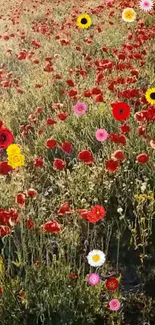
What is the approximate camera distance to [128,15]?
7.91 m

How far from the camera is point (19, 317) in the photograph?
256cm

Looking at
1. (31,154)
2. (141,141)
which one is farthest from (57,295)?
(31,154)

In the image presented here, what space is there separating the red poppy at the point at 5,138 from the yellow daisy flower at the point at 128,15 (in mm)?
5309

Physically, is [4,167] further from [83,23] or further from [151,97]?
[83,23]

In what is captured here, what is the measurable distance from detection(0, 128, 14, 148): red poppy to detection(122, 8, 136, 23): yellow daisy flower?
5.31m

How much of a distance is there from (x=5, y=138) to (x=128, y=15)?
561cm

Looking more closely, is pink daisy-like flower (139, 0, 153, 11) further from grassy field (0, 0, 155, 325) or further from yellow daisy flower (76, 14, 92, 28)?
grassy field (0, 0, 155, 325)

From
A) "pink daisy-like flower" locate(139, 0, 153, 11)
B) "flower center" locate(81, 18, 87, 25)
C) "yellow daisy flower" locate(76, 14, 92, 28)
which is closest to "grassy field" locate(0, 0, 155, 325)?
"yellow daisy flower" locate(76, 14, 92, 28)

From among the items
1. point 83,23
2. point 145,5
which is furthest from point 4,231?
point 145,5

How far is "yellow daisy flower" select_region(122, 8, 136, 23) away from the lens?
7.70m

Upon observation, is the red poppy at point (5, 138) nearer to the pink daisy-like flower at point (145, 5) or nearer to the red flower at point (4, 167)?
the red flower at point (4, 167)

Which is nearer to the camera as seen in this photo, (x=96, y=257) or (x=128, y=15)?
(x=96, y=257)

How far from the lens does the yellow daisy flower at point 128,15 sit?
770 cm

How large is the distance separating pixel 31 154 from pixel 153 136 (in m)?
1.18
